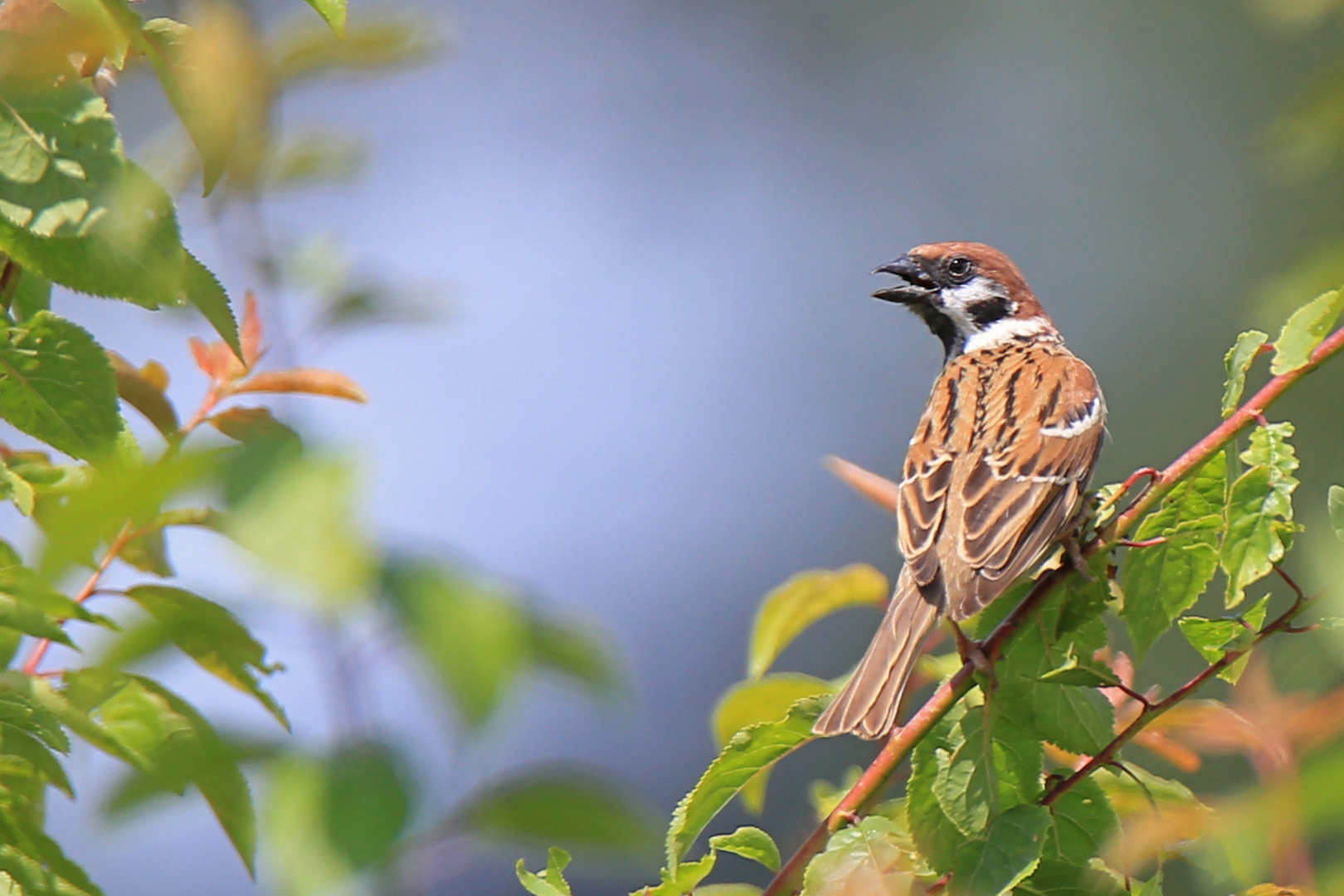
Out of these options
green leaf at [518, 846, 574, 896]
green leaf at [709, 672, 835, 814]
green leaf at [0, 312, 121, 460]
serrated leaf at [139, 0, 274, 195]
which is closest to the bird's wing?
green leaf at [709, 672, 835, 814]

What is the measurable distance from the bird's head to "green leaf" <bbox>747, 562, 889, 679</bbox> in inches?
71.5

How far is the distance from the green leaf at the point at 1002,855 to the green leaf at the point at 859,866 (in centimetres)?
6

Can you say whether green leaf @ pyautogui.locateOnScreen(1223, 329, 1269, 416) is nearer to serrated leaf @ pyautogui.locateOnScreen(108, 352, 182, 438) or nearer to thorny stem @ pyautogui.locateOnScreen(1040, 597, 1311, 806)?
thorny stem @ pyautogui.locateOnScreen(1040, 597, 1311, 806)

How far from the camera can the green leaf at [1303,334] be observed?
4.36 feet

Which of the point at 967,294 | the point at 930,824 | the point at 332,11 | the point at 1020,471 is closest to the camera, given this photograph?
the point at 332,11

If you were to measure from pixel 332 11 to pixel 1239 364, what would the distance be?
0.93 m

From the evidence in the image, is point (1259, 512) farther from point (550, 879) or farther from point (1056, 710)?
point (550, 879)

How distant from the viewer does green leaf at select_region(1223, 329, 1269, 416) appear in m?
1.40

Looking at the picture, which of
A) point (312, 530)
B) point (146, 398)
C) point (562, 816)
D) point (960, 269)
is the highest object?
point (960, 269)

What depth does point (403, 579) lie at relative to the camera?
2.11ft

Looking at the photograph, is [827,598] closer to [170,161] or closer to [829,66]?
[170,161]

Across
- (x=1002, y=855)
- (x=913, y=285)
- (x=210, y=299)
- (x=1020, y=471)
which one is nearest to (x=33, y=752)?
A: (x=210, y=299)

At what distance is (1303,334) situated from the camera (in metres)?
1.35

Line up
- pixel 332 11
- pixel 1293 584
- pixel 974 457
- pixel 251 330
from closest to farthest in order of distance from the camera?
pixel 332 11 → pixel 1293 584 → pixel 251 330 → pixel 974 457
